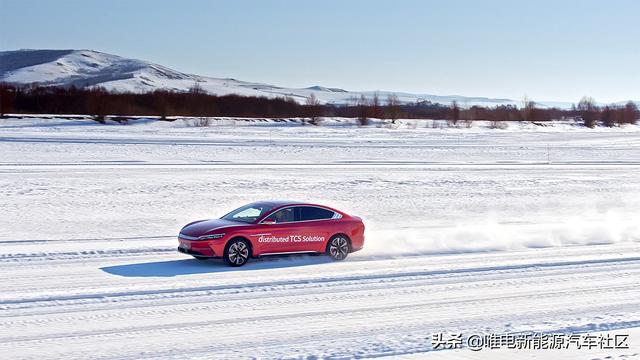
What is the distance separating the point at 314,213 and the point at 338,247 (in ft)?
2.98

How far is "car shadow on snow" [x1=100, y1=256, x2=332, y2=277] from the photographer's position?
15609 millimetres

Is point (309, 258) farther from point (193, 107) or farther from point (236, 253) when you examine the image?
point (193, 107)

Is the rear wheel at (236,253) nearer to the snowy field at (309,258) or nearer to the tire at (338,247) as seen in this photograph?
the snowy field at (309,258)

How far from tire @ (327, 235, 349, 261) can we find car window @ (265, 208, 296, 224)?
968mm

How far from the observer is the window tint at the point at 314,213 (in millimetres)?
17852

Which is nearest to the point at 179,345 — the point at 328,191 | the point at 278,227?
the point at 278,227

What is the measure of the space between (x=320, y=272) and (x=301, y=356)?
6.16 meters

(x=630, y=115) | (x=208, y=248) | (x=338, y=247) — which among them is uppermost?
(x=630, y=115)

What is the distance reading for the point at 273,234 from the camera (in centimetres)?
1711

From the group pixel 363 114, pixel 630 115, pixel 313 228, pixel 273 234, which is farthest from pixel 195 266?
pixel 630 115

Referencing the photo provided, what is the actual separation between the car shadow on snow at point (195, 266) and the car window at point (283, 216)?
84 centimetres

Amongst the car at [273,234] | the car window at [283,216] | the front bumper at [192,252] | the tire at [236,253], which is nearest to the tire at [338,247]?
the car at [273,234]

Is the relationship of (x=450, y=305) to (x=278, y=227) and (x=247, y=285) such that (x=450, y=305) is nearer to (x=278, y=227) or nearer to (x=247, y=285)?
(x=247, y=285)

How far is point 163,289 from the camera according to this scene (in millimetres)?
13789
